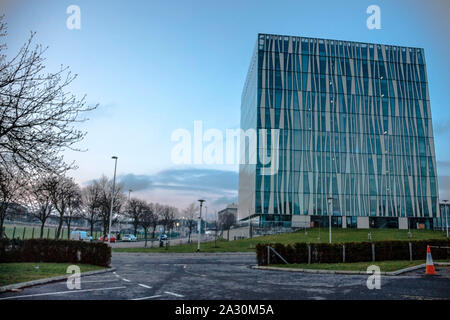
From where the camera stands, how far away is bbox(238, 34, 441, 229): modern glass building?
69875 millimetres

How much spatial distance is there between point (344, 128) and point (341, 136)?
6.36 ft

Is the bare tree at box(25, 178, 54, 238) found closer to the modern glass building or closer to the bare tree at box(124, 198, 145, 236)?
the bare tree at box(124, 198, 145, 236)

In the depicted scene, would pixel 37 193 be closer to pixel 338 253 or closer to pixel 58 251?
pixel 58 251

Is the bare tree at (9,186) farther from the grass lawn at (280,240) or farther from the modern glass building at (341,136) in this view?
the modern glass building at (341,136)

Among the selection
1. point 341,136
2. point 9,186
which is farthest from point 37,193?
point 341,136

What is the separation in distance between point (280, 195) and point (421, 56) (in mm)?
46437

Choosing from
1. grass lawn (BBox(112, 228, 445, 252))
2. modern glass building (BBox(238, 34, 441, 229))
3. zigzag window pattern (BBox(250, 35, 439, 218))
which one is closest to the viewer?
grass lawn (BBox(112, 228, 445, 252))

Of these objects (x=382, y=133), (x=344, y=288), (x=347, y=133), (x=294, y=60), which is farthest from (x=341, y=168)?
(x=344, y=288)

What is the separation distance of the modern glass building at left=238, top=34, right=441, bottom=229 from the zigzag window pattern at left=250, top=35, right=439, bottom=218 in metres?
0.20

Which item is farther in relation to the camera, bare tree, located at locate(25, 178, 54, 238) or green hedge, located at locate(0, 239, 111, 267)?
green hedge, located at locate(0, 239, 111, 267)

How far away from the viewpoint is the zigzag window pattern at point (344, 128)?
70.2 m

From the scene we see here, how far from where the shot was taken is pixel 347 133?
240 ft

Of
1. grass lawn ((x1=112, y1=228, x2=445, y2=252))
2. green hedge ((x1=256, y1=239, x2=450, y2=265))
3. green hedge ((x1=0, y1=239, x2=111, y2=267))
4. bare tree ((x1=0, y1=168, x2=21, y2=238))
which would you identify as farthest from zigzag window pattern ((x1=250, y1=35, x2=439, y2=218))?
bare tree ((x1=0, y1=168, x2=21, y2=238))
